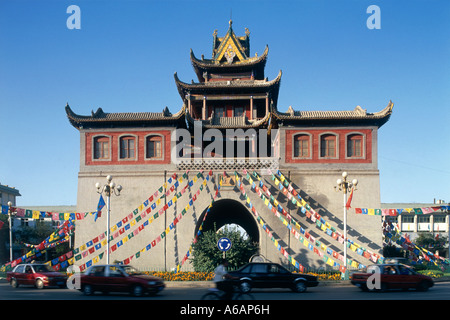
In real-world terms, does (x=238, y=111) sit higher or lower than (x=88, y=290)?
higher

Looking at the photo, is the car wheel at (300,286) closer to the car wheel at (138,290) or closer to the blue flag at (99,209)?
the car wheel at (138,290)

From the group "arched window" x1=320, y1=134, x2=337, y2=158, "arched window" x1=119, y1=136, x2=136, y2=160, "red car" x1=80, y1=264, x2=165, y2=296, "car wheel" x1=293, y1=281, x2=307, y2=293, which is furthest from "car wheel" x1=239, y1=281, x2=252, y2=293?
"arched window" x1=119, y1=136, x2=136, y2=160

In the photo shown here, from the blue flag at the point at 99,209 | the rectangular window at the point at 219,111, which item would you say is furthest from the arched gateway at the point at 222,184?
the rectangular window at the point at 219,111

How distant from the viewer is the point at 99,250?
2955cm

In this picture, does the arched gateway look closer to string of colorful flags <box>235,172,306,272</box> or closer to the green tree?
string of colorful flags <box>235,172,306,272</box>

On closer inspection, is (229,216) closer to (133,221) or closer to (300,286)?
(133,221)

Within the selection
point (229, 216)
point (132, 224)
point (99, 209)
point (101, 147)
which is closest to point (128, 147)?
point (101, 147)

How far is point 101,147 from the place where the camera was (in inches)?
1228

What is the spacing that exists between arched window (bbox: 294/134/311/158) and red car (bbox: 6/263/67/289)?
1683 cm

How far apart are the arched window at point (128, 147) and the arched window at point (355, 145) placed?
49.1ft

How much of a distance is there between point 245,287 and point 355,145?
15.5 m

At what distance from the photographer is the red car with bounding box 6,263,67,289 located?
20.7 meters

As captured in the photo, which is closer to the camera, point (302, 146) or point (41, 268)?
point (41, 268)
